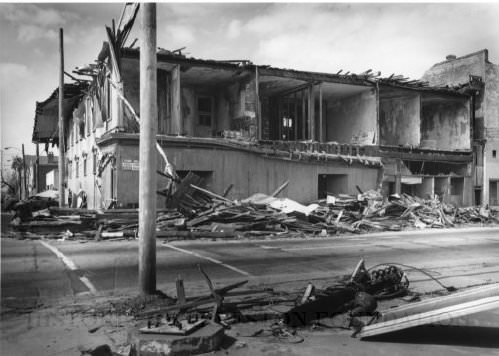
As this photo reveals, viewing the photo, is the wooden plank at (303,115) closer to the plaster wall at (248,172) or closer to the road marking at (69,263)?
the plaster wall at (248,172)

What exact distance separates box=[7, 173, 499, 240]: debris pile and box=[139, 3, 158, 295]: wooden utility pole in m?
8.59

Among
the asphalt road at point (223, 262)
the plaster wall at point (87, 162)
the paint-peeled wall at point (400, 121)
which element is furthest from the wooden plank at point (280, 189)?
the paint-peeled wall at point (400, 121)

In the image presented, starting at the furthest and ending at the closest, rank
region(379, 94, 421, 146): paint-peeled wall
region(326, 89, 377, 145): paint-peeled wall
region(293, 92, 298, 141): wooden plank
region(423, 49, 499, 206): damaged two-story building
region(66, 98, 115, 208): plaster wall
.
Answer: region(423, 49, 499, 206): damaged two-story building, region(379, 94, 421, 146): paint-peeled wall, region(293, 92, 298, 141): wooden plank, region(326, 89, 377, 145): paint-peeled wall, region(66, 98, 115, 208): plaster wall

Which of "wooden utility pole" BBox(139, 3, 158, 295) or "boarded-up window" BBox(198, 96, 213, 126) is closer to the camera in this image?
"wooden utility pole" BBox(139, 3, 158, 295)

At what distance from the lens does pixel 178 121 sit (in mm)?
20625

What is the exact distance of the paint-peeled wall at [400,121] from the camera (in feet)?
90.8

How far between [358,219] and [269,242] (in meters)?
7.42

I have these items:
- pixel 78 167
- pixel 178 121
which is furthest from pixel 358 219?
pixel 78 167

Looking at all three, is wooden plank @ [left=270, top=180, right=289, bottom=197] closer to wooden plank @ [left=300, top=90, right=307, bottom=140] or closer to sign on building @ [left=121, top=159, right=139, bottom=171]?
wooden plank @ [left=300, top=90, right=307, bottom=140]

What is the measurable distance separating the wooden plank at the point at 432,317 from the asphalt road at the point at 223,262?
9.34 ft

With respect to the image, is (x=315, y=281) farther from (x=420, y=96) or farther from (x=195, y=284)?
(x=420, y=96)

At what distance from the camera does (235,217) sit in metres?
16.2

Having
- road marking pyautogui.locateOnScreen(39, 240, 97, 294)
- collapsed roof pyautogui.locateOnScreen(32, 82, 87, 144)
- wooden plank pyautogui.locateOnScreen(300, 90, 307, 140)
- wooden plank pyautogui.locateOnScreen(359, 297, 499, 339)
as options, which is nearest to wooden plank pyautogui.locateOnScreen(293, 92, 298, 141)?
wooden plank pyautogui.locateOnScreen(300, 90, 307, 140)

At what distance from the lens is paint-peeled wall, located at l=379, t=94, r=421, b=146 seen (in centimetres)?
2767
